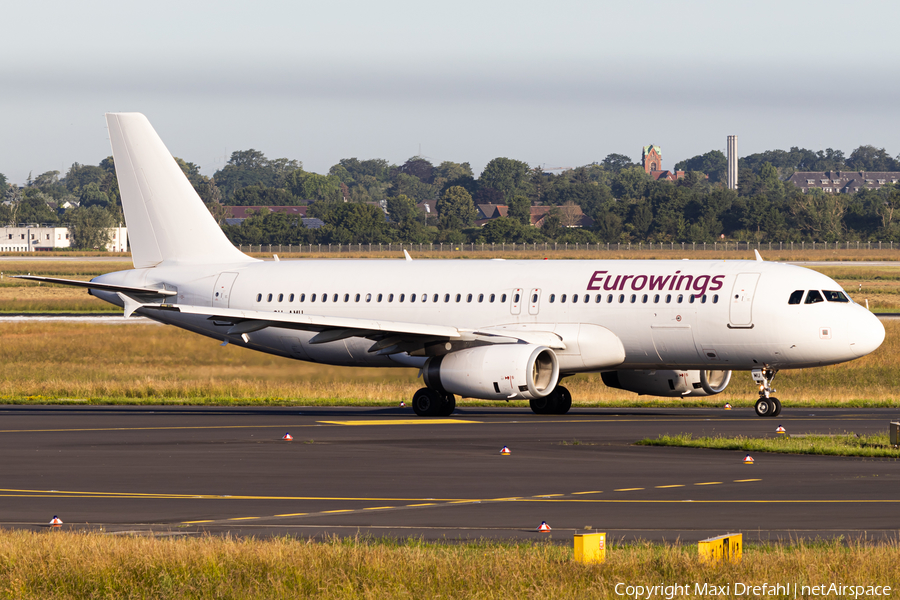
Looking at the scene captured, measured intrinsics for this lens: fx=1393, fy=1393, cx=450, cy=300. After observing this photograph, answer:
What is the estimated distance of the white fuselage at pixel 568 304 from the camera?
38.8m

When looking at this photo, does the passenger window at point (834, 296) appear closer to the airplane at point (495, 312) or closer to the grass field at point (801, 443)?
the airplane at point (495, 312)

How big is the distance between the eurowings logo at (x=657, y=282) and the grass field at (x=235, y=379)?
7.03 metres

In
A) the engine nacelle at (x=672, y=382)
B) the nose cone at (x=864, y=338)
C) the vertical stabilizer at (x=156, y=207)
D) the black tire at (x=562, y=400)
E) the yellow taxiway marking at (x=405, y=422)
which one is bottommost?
the yellow taxiway marking at (x=405, y=422)

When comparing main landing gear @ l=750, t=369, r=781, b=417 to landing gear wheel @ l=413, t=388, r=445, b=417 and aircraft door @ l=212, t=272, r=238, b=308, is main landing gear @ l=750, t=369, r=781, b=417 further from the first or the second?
aircraft door @ l=212, t=272, r=238, b=308

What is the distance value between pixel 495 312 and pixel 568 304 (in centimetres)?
239

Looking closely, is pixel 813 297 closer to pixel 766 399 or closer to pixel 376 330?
pixel 766 399

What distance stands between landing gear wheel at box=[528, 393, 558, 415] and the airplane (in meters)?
0.04

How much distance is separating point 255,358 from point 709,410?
15249mm

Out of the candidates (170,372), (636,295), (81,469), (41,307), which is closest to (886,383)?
(636,295)

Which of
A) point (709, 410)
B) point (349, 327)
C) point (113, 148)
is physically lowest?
point (709, 410)

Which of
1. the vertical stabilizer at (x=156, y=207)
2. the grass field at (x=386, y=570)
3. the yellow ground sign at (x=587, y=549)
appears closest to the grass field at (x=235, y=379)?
the vertical stabilizer at (x=156, y=207)

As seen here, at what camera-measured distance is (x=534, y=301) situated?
41.8 metres

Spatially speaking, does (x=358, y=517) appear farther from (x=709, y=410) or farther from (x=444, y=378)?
(x=709, y=410)

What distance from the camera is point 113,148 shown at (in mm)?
48750
